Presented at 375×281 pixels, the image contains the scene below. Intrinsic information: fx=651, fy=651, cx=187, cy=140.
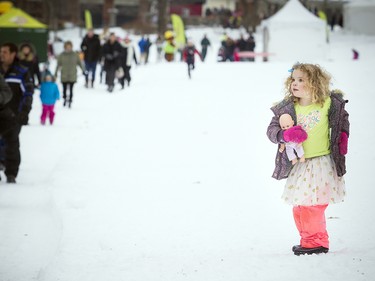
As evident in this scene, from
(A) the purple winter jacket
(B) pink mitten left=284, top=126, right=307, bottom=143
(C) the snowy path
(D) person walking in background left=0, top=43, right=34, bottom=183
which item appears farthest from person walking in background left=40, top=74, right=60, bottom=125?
(B) pink mitten left=284, top=126, right=307, bottom=143

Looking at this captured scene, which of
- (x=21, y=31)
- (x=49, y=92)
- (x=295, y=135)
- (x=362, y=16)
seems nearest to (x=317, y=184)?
(x=295, y=135)

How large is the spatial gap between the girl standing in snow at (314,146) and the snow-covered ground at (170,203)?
31 cm

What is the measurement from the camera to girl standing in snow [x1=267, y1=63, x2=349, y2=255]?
4.62 m

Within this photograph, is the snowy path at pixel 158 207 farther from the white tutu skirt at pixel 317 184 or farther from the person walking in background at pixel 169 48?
the person walking in background at pixel 169 48

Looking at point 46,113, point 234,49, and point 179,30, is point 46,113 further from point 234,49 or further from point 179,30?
point 234,49

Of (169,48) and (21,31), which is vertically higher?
(21,31)

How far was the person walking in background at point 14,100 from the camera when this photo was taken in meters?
8.37

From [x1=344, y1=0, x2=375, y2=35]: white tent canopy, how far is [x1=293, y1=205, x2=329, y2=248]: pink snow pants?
40214 millimetres

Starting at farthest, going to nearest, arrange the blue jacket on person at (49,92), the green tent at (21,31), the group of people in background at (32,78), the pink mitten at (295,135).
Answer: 1. the green tent at (21,31)
2. the blue jacket on person at (49,92)
3. the group of people in background at (32,78)
4. the pink mitten at (295,135)

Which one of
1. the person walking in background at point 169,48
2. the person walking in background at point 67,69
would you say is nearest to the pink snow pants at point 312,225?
the person walking in background at point 67,69

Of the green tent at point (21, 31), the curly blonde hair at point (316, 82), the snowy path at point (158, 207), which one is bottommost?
the snowy path at point (158, 207)

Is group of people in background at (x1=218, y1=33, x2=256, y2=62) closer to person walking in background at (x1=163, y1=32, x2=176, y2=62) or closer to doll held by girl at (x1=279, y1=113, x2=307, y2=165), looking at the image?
person walking in background at (x1=163, y1=32, x2=176, y2=62)

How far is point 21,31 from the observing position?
92.6 ft

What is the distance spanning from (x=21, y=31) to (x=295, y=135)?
25.4 metres
